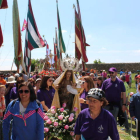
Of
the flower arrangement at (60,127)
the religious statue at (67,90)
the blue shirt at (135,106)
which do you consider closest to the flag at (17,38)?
the religious statue at (67,90)

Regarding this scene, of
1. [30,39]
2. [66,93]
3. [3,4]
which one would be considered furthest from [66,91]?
[30,39]

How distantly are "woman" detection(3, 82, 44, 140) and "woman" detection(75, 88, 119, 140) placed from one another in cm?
66

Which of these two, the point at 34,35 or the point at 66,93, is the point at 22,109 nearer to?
the point at 66,93

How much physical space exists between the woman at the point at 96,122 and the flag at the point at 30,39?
9.83m

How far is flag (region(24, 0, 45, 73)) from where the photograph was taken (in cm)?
1220

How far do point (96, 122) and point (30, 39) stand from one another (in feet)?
34.9

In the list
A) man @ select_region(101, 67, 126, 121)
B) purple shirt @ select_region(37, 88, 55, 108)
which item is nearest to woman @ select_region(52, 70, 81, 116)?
purple shirt @ select_region(37, 88, 55, 108)

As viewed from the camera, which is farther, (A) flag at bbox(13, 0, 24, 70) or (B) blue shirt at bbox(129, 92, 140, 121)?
(A) flag at bbox(13, 0, 24, 70)

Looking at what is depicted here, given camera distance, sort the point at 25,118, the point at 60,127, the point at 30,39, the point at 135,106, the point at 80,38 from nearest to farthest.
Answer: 1. the point at 25,118
2. the point at 60,127
3. the point at 135,106
4. the point at 30,39
5. the point at 80,38

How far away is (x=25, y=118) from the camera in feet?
9.43

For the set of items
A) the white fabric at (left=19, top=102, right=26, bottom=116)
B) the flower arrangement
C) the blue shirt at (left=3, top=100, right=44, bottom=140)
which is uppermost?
the white fabric at (left=19, top=102, right=26, bottom=116)

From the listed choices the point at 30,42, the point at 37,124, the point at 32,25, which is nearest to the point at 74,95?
the point at 37,124

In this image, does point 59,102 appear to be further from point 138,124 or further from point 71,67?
point 138,124

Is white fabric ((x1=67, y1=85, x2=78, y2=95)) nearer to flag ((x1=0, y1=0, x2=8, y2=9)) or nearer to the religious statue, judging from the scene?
the religious statue
